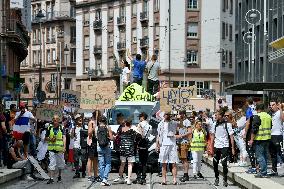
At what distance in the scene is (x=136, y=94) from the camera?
29.1 metres

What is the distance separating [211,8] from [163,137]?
66.8 meters

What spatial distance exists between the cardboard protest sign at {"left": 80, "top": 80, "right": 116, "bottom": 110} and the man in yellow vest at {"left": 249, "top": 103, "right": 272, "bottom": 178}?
5.02 metres

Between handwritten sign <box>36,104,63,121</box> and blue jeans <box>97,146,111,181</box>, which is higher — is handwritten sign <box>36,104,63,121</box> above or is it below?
above

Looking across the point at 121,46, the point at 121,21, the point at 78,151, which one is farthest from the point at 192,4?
the point at 78,151

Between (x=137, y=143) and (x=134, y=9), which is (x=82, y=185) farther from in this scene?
(x=134, y=9)

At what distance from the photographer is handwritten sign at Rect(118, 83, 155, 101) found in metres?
29.1

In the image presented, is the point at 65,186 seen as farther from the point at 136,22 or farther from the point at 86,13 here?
the point at 86,13

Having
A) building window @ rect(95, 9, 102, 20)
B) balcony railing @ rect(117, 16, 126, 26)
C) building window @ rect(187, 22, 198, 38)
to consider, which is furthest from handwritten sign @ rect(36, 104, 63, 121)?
building window @ rect(95, 9, 102, 20)

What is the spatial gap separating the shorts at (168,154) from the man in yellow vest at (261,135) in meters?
2.04

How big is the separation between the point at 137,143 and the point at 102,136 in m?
1.14

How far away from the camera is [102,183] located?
70.7ft

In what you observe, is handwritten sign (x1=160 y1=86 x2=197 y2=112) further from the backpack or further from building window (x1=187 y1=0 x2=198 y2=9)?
building window (x1=187 y1=0 x2=198 y2=9)

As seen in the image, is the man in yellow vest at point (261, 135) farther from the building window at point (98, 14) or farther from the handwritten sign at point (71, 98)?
the building window at point (98, 14)

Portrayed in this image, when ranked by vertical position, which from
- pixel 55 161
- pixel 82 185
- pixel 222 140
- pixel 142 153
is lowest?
pixel 82 185
